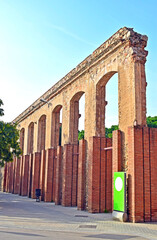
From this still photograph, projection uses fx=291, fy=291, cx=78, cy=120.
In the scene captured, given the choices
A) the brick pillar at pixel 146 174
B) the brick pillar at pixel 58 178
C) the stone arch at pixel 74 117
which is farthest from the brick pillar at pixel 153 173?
the brick pillar at pixel 58 178

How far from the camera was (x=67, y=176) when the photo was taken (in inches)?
711

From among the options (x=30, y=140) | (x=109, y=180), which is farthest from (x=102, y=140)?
(x=30, y=140)

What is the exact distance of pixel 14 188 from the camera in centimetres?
3017

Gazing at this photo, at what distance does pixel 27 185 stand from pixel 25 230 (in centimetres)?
1795

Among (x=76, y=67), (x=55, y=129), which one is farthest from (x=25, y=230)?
(x=55, y=129)

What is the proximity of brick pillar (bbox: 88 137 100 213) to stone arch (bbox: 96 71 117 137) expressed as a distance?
A: 903 mm

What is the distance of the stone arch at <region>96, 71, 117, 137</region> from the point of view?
624 inches

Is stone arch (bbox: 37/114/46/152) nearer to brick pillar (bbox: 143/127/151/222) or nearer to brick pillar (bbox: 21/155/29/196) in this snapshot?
brick pillar (bbox: 21/155/29/196)

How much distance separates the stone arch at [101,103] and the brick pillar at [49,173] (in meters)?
6.39

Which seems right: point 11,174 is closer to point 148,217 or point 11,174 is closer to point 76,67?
point 76,67

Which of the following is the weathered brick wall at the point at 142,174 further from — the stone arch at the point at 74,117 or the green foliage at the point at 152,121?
the green foliage at the point at 152,121

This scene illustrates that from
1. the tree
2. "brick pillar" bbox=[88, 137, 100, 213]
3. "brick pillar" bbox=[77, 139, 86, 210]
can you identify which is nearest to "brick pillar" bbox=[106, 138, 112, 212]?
"brick pillar" bbox=[88, 137, 100, 213]

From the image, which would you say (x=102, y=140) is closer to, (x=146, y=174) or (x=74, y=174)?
(x=146, y=174)

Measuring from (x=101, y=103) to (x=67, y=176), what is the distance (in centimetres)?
518
